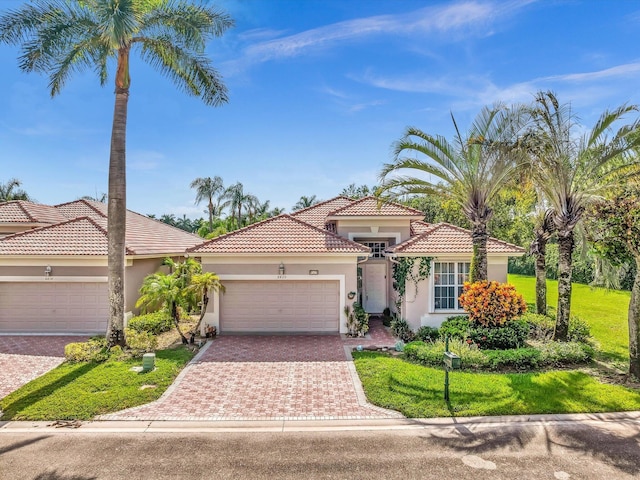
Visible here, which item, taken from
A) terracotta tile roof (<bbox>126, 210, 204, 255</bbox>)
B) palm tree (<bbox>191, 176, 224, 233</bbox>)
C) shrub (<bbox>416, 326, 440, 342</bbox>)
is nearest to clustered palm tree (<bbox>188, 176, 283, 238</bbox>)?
palm tree (<bbox>191, 176, 224, 233</bbox>)

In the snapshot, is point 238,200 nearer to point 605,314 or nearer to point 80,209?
point 80,209

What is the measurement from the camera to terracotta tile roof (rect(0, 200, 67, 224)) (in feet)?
62.7

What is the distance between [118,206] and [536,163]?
47.0ft

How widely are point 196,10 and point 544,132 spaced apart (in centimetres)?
1242

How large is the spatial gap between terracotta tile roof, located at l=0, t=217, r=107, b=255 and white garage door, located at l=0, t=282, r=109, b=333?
137 centimetres

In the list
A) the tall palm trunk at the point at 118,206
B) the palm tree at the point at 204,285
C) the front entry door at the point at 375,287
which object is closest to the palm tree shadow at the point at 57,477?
the tall palm trunk at the point at 118,206

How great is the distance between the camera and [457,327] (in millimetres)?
12789

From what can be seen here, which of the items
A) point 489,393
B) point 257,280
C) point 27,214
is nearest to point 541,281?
point 489,393

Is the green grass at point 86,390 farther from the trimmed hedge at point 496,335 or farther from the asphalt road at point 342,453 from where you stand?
the trimmed hedge at point 496,335

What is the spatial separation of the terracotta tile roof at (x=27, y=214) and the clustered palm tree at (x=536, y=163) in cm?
1884

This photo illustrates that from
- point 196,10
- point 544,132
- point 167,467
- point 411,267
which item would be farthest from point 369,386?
point 196,10

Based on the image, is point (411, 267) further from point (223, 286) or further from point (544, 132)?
point (223, 286)

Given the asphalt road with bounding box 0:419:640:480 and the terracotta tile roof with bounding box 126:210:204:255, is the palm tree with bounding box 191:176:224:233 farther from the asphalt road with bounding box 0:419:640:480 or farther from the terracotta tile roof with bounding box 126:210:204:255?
the asphalt road with bounding box 0:419:640:480

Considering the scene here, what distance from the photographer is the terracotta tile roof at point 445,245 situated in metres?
14.7
